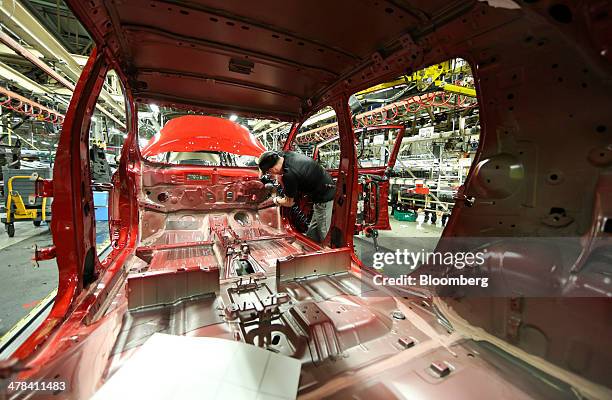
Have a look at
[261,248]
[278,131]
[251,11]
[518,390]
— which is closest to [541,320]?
[518,390]

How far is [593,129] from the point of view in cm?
101

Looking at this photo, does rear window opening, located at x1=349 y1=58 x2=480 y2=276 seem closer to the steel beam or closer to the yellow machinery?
the steel beam

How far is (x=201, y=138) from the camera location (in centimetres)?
343

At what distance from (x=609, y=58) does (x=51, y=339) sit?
2.59 m

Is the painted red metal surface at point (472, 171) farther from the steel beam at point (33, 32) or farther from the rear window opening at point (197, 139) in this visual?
the steel beam at point (33, 32)

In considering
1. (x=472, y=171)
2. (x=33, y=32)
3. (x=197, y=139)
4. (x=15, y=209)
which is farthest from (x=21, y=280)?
(x=472, y=171)

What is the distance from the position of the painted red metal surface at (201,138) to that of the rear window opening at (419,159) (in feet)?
6.05

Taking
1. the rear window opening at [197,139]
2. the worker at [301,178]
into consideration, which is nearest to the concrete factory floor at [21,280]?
the rear window opening at [197,139]

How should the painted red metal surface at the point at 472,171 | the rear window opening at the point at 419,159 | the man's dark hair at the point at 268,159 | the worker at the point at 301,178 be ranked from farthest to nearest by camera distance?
the rear window opening at the point at 419,159, the worker at the point at 301,178, the man's dark hair at the point at 268,159, the painted red metal surface at the point at 472,171

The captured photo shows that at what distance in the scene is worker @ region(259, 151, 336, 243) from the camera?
2.96 m

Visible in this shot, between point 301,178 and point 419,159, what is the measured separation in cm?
745

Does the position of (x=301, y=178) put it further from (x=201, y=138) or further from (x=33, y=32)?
(x=33, y=32)

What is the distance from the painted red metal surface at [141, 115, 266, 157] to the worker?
720 mm

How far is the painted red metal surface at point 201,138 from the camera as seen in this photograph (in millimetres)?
3312
